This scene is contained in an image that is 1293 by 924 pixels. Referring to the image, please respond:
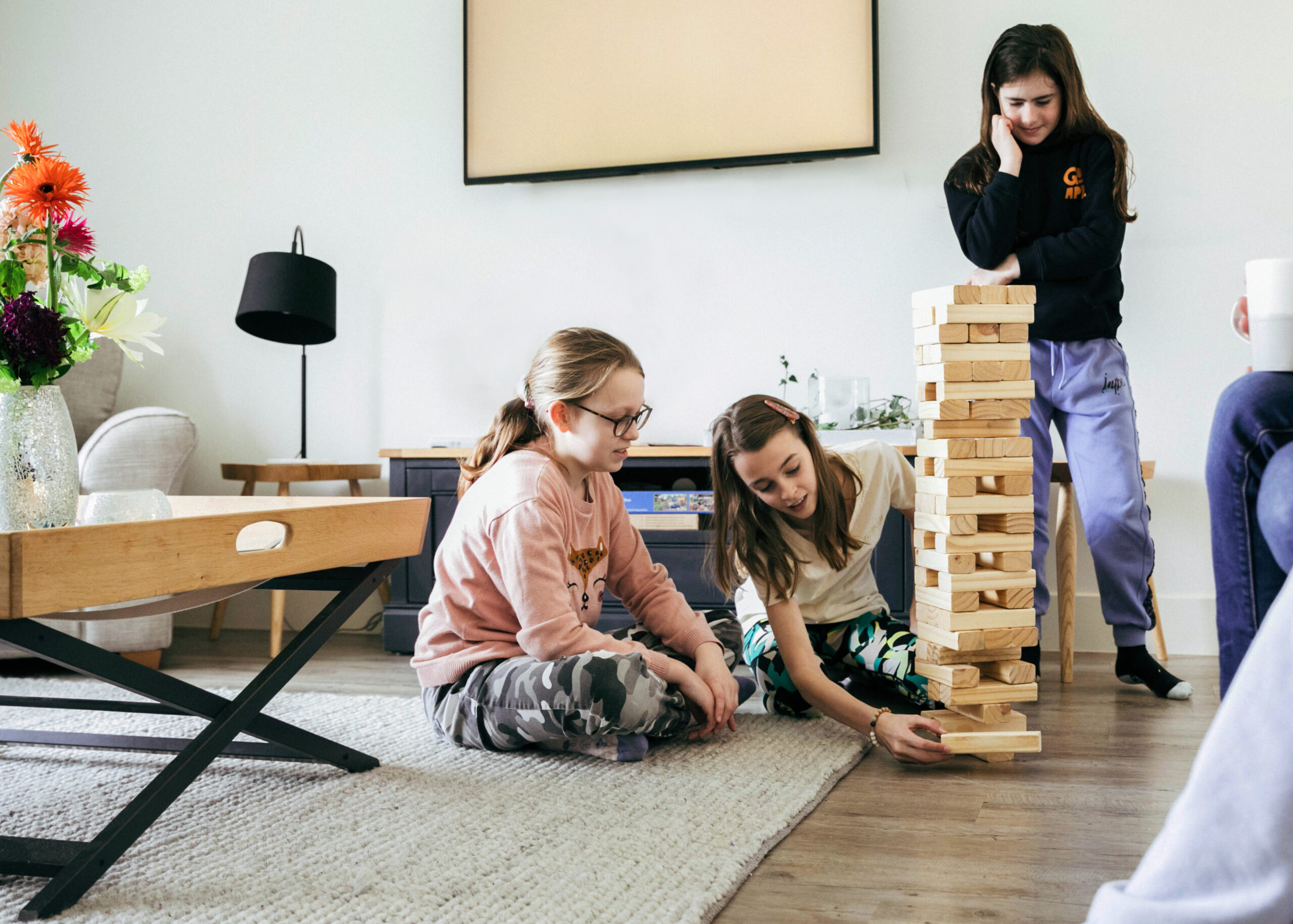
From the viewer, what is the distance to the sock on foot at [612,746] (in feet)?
4.35

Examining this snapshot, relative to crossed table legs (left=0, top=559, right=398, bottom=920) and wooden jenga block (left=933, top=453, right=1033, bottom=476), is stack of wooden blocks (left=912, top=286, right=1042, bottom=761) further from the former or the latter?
crossed table legs (left=0, top=559, right=398, bottom=920)

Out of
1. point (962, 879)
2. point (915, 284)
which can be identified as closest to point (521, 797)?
point (962, 879)

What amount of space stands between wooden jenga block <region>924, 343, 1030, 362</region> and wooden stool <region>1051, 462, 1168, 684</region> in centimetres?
89

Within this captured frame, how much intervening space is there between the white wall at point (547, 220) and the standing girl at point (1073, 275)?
1.80ft

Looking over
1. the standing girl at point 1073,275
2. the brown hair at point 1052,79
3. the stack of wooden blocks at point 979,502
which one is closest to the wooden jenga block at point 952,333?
the stack of wooden blocks at point 979,502

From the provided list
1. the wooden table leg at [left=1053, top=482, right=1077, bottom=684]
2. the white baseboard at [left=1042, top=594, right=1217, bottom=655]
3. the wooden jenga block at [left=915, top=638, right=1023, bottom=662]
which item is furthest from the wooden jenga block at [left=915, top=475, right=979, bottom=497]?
the white baseboard at [left=1042, top=594, right=1217, bottom=655]

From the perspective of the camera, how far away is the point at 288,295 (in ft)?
8.04

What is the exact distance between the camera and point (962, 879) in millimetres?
928

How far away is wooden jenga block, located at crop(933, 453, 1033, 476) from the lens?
1.25 m

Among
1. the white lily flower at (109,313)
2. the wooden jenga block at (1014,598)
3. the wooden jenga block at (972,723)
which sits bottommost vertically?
the wooden jenga block at (972,723)

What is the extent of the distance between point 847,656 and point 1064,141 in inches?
44.3

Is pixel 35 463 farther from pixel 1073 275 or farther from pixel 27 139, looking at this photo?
pixel 1073 275

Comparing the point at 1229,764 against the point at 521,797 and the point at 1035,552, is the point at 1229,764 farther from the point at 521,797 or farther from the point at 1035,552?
the point at 1035,552

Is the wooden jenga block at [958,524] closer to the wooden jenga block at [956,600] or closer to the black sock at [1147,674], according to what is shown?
the wooden jenga block at [956,600]
